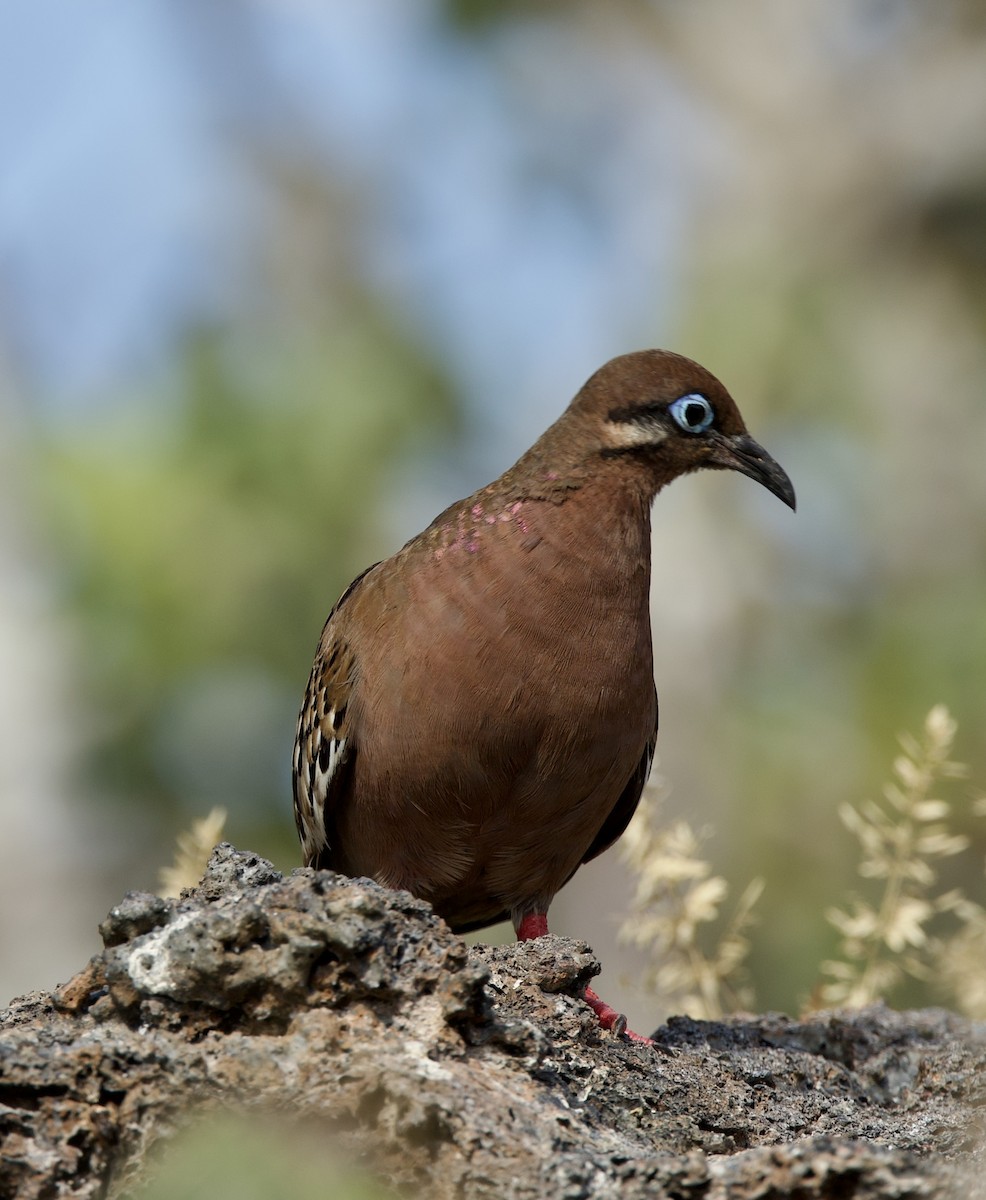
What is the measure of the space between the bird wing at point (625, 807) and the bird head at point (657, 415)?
39.4 inches

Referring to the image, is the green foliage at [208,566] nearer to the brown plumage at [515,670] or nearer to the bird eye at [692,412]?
the brown plumage at [515,670]

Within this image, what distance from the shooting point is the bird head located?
6.20 meters

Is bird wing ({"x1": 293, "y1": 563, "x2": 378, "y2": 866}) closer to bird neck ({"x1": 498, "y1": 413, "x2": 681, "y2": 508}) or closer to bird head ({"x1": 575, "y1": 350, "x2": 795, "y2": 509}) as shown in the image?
bird neck ({"x1": 498, "y1": 413, "x2": 681, "y2": 508})

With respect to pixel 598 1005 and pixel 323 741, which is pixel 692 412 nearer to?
pixel 323 741

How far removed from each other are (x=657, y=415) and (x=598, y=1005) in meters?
2.25

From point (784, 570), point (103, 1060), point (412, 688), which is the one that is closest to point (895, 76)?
point (784, 570)

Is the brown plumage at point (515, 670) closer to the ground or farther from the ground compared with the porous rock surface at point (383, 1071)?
farther from the ground

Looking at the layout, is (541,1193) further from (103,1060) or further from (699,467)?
(699,467)

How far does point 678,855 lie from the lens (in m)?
5.78

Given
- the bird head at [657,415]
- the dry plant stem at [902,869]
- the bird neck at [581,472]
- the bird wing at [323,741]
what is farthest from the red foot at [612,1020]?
the bird head at [657,415]

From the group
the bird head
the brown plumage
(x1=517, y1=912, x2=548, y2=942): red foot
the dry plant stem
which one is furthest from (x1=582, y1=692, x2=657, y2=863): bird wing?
the bird head

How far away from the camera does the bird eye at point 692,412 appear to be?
6254 millimetres

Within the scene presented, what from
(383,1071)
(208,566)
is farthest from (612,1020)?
(208,566)

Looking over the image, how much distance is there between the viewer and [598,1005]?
17.0ft
